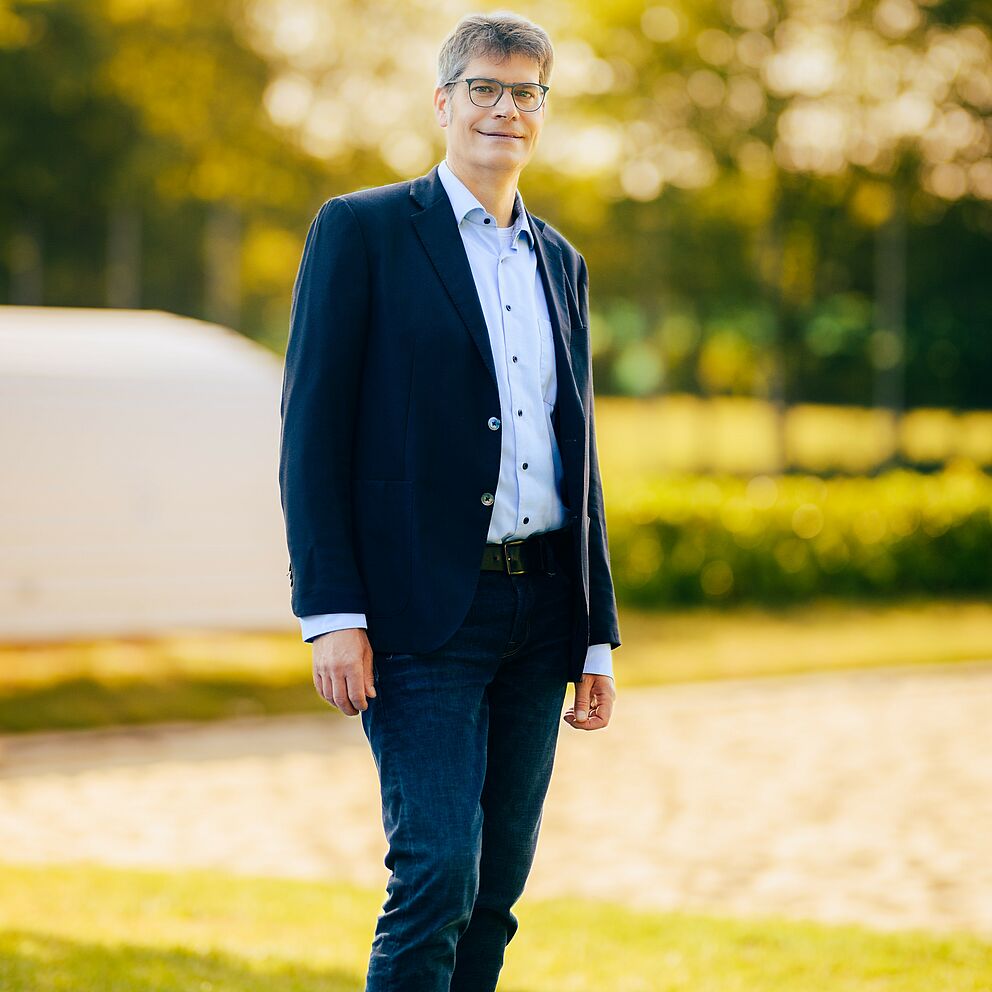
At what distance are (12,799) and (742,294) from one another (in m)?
20.8

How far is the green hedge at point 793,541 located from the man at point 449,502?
10030 mm

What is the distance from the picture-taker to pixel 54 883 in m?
5.27

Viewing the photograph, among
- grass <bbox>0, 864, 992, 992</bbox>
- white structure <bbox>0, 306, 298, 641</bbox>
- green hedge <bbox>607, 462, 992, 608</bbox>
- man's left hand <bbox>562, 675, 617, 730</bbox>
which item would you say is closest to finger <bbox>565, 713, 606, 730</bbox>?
man's left hand <bbox>562, 675, 617, 730</bbox>

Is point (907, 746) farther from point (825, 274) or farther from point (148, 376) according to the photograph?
point (825, 274)

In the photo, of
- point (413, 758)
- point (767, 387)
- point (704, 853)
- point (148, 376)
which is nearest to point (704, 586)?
point (148, 376)

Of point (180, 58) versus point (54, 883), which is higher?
point (180, 58)

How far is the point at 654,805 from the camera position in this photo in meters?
6.90

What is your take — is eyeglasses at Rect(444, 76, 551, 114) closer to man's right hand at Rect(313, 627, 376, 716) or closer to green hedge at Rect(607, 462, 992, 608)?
man's right hand at Rect(313, 627, 376, 716)

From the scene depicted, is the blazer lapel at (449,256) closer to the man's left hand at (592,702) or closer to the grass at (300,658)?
the man's left hand at (592,702)

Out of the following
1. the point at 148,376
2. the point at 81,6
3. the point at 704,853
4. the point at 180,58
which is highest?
the point at 81,6

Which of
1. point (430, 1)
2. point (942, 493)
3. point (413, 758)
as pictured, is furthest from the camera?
point (430, 1)

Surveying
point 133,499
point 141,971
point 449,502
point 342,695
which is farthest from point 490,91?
point 133,499

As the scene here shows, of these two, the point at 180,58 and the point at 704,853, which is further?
the point at 180,58

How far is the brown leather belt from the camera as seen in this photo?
264 cm
